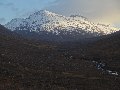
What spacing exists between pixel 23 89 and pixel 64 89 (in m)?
6.36

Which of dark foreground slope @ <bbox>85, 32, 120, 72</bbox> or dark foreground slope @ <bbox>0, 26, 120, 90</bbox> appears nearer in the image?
dark foreground slope @ <bbox>0, 26, 120, 90</bbox>

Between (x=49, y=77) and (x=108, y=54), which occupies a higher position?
(x=108, y=54)

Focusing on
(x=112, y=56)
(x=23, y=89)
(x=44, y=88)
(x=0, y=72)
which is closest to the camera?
(x=23, y=89)

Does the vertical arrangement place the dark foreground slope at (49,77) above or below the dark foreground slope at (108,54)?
below

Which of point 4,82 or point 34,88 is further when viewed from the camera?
point 4,82

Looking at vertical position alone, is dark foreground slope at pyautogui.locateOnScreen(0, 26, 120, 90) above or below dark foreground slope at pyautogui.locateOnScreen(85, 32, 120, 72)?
below

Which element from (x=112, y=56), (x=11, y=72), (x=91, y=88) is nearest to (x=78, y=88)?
(x=91, y=88)

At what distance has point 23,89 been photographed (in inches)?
1801

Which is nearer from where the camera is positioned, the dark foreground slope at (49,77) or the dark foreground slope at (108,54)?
the dark foreground slope at (49,77)

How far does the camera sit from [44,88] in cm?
4869

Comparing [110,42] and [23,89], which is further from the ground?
[110,42]

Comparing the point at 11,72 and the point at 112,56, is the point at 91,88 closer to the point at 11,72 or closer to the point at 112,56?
the point at 11,72

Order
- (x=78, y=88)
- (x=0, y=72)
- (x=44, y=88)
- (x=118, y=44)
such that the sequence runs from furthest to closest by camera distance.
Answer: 1. (x=118, y=44)
2. (x=0, y=72)
3. (x=78, y=88)
4. (x=44, y=88)

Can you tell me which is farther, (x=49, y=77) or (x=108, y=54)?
(x=108, y=54)
